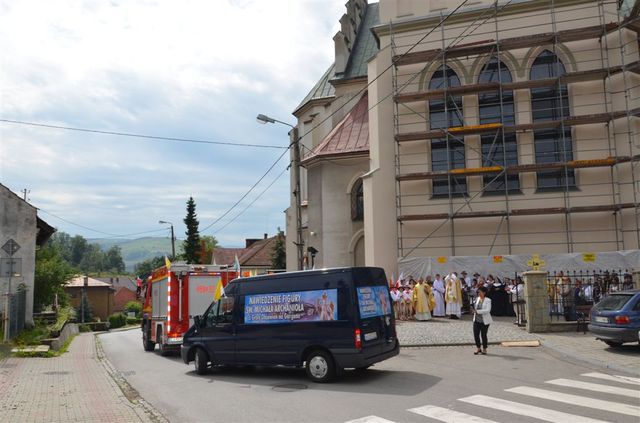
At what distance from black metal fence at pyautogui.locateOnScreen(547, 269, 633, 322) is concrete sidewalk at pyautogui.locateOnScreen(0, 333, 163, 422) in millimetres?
12436

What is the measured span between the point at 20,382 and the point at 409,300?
1370 centimetres

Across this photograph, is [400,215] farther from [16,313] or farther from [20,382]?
[20,382]

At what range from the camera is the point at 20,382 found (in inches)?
465

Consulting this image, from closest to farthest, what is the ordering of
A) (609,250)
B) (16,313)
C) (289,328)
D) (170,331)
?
(289,328) < (170,331) < (16,313) < (609,250)

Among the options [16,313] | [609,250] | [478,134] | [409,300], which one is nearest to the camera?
[16,313]

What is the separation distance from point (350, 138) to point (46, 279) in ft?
64.8

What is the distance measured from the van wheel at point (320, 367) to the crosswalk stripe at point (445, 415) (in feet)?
8.65

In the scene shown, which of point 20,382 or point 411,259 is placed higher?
point 411,259

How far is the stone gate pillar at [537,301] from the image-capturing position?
16219 millimetres

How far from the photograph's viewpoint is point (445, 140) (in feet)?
87.6

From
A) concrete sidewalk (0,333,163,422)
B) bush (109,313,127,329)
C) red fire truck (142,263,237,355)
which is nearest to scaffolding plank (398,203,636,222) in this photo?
red fire truck (142,263,237,355)

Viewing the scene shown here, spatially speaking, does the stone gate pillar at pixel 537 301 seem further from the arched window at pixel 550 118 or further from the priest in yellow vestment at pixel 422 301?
the arched window at pixel 550 118

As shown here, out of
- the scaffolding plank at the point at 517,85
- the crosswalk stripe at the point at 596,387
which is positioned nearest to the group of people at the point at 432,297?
the scaffolding plank at the point at 517,85

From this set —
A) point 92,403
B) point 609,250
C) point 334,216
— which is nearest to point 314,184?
point 334,216
